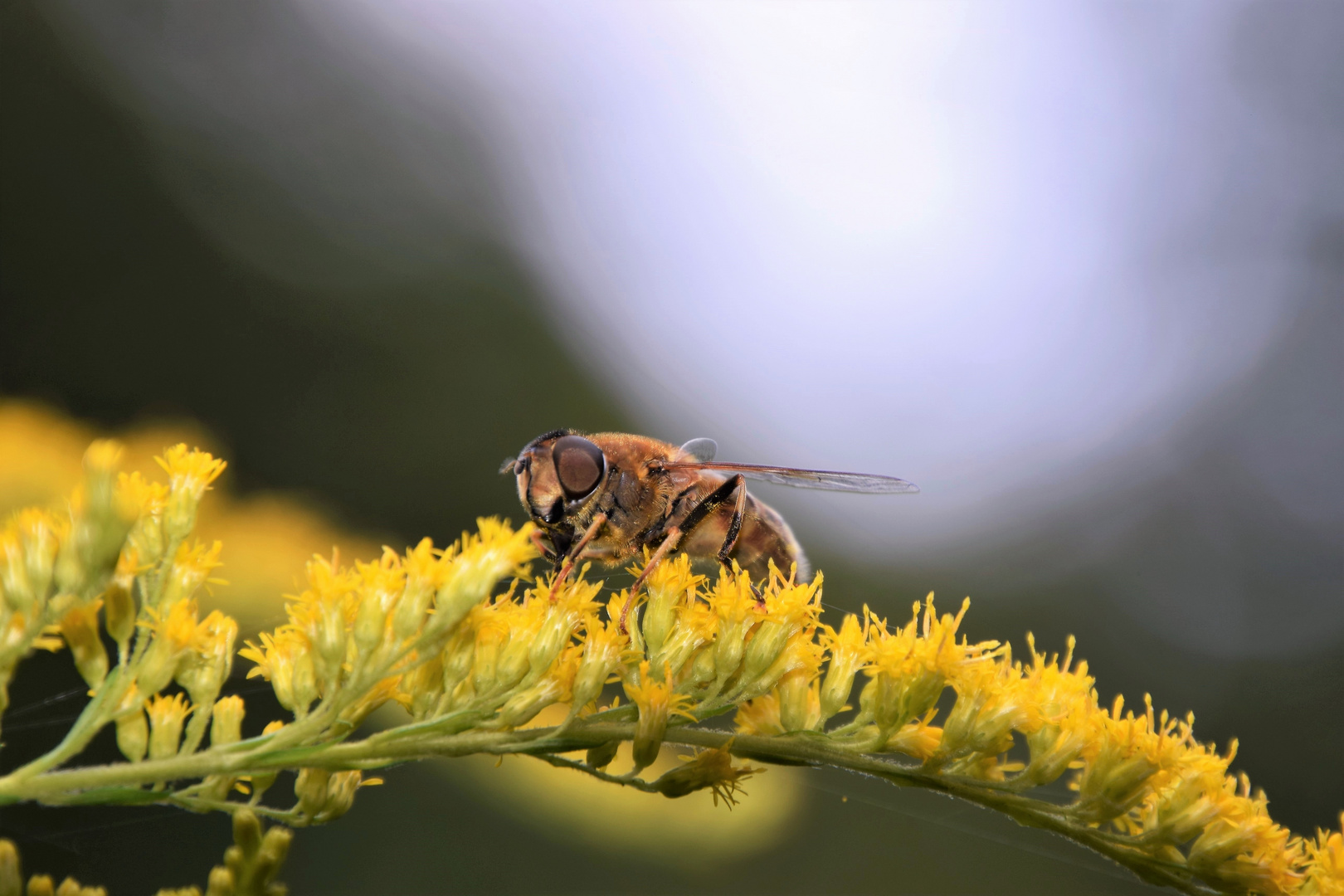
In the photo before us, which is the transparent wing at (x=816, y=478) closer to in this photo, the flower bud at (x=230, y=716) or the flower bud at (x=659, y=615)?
the flower bud at (x=659, y=615)

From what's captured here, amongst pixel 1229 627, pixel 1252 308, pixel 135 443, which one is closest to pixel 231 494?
pixel 135 443

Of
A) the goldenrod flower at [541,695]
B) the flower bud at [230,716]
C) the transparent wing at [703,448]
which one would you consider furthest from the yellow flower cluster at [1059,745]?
the transparent wing at [703,448]

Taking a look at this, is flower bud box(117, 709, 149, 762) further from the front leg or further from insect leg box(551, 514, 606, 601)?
the front leg

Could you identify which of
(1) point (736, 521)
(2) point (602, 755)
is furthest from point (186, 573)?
(1) point (736, 521)

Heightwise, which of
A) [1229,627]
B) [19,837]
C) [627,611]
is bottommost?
[1229,627]

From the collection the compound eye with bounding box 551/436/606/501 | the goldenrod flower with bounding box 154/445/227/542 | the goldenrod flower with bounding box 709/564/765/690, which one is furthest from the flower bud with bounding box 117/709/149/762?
the compound eye with bounding box 551/436/606/501

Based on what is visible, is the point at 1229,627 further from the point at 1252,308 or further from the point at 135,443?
the point at 135,443
